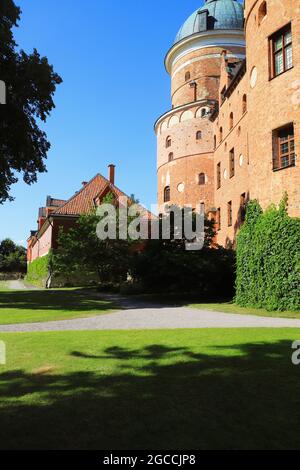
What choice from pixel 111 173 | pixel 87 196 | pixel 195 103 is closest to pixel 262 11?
pixel 195 103

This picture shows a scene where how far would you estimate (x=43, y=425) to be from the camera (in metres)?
3.85

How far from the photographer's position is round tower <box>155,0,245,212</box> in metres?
37.4

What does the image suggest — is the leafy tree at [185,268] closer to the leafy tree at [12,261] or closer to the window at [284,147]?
the window at [284,147]

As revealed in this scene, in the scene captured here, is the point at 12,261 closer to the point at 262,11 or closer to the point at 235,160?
the point at 235,160

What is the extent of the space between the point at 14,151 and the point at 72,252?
11.5 m

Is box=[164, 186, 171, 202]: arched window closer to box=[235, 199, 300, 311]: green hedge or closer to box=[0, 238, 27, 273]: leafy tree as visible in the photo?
box=[235, 199, 300, 311]: green hedge

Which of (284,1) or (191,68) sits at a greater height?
(191,68)

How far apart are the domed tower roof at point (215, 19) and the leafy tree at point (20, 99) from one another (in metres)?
25.8

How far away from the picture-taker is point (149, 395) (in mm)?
4793

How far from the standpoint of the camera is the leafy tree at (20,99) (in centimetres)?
1847

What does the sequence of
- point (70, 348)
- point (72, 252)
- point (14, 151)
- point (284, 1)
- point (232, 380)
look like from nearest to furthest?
point (232, 380) → point (70, 348) → point (284, 1) → point (14, 151) → point (72, 252)

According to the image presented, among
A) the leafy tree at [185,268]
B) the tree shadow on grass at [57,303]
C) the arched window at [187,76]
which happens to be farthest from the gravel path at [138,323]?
the arched window at [187,76]
